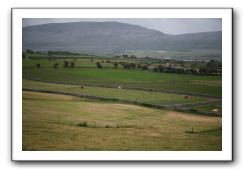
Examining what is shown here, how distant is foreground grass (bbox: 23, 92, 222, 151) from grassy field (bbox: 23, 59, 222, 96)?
0.28 metres

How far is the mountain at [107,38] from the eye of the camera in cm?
682

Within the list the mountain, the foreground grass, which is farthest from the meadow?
the mountain

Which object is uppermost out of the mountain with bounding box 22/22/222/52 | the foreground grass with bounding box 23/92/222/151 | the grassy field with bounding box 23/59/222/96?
the mountain with bounding box 22/22/222/52

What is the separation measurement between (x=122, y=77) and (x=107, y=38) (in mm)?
507

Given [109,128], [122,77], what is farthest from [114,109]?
[122,77]

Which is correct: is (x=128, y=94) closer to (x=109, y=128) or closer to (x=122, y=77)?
(x=122, y=77)

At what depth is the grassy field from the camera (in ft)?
22.6

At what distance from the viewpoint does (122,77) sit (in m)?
7.05

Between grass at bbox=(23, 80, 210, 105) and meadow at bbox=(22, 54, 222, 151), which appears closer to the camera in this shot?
meadow at bbox=(22, 54, 222, 151)

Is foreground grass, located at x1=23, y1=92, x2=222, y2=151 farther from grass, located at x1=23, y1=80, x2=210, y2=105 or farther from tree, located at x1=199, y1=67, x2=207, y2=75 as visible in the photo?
tree, located at x1=199, y1=67, x2=207, y2=75

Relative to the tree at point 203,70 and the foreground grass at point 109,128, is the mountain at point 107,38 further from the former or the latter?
the foreground grass at point 109,128

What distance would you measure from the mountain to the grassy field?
210mm

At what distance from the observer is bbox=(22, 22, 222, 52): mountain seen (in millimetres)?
6820

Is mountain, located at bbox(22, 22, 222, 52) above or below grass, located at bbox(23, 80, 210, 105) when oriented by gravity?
above
